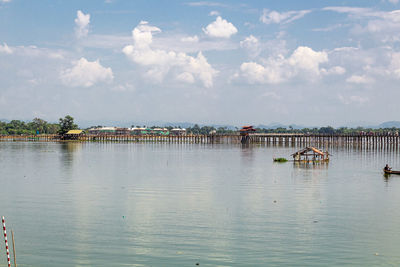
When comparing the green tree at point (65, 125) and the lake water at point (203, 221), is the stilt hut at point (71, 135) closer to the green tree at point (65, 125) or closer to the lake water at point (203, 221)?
the green tree at point (65, 125)

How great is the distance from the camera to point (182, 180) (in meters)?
45.1

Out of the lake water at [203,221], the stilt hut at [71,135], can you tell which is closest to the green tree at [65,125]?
the stilt hut at [71,135]

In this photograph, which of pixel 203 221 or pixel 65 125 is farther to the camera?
pixel 65 125

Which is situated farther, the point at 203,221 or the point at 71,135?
the point at 71,135

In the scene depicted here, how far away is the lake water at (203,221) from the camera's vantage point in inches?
750

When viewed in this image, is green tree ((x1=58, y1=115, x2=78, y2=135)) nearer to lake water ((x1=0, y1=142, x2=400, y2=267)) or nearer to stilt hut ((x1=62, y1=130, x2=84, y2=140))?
stilt hut ((x1=62, y1=130, x2=84, y2=140))

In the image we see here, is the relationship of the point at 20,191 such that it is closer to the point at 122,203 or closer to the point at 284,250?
the point at 122,203

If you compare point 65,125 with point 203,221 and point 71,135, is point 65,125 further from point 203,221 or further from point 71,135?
point 203,221

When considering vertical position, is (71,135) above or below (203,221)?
above

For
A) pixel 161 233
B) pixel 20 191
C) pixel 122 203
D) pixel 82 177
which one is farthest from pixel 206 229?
pixel 82 177

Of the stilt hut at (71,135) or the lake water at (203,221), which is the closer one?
the lake water at (203,221)

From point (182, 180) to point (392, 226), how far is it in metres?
24.1

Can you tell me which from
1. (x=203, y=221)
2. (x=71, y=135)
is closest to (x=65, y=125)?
(x=71, y=135)

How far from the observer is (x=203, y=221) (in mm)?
25188
